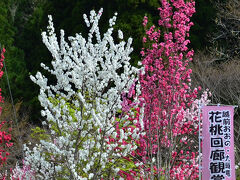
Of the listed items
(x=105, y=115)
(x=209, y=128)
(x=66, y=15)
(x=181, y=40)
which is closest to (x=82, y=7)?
(x=66, y=15)

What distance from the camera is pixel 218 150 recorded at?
590 centimetres

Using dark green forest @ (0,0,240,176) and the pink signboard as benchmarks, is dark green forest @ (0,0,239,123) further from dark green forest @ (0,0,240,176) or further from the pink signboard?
the pink signboard

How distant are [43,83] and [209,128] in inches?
106

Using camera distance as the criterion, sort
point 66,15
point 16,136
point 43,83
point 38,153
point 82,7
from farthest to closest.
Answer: point 66,15 < point 82,7 < point 16,136 < point 38,153 < point 43,83

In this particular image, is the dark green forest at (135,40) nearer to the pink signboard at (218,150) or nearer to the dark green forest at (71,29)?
the dark green forest at (71,29)

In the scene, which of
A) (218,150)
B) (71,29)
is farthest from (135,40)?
(218,150)

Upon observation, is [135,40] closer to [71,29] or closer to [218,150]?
[71,29]

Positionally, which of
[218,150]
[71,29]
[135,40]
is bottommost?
[218,150]

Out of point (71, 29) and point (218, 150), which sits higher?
point (71, 29)

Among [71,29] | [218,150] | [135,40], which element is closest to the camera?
[218,150]

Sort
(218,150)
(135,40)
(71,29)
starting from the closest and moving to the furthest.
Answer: (218,150) < (135,40) < (71,29)

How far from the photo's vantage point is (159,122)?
6.72 m

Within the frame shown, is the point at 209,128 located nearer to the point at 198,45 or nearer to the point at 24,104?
the point at 198,45

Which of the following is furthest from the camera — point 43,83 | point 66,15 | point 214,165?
point 66,15
